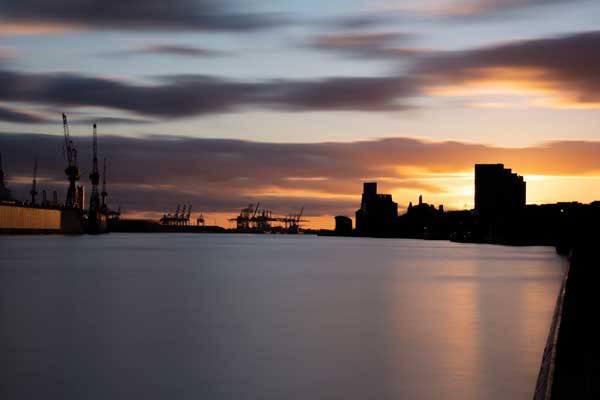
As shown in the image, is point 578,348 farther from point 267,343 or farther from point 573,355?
point 267,343

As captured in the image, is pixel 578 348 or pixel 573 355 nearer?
pixel 573 355

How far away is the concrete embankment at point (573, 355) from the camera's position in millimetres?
15352

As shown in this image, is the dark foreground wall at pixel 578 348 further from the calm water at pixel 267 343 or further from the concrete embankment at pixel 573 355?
the calm water at pixel 267 343

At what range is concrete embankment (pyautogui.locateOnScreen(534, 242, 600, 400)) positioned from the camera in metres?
15.4

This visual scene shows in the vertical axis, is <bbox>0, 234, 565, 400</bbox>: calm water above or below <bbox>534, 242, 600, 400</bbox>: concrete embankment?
below

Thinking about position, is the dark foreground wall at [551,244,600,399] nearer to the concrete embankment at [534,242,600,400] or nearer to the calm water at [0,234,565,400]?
the concrete embankment at [534,242,600,400]

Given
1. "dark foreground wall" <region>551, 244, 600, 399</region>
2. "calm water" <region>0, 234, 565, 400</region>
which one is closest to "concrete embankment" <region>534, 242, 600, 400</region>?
"dark foreground wall" <region>551, 244, 600, 399</region>

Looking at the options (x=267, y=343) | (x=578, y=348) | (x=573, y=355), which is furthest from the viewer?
(x=267, y=343)

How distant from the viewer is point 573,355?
19750 mm

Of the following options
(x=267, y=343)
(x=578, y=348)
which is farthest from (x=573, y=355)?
(x=267, y=343)

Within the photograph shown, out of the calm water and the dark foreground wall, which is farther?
the calm water

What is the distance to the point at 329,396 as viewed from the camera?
20.0 metres

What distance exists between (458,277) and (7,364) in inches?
2281

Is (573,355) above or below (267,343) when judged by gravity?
above
